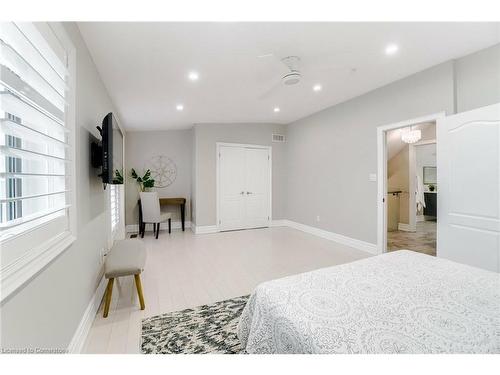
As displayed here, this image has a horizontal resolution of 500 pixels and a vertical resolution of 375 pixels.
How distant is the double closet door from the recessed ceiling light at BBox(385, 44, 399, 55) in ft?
11.3

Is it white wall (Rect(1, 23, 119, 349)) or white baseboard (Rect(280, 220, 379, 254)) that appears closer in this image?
white wall (Rect(1, 23, 119, 349))

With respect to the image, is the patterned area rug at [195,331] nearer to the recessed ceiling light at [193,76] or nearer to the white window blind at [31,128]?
the white window blind at [31,128]

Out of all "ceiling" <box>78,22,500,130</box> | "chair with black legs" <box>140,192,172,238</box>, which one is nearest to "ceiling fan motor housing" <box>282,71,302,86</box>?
"ceiling" <box>78,22,500,130</box>

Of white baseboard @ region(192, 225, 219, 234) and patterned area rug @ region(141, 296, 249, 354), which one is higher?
white baseboard @ region(192, 225, 219, 234)

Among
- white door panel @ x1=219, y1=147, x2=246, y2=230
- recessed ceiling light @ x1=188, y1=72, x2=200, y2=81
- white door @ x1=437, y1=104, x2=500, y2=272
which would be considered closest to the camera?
white door @ x1=437, y1=104, x2=500, y2=272

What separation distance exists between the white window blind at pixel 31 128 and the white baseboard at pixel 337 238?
3.81 m

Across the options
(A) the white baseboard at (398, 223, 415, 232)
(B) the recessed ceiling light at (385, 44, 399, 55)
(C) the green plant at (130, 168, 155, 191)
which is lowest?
(A) the white baseboard at (398, 223, 415, 232)

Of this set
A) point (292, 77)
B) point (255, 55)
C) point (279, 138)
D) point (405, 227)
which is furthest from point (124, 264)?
point (405, 227)

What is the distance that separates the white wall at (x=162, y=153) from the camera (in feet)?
18.0

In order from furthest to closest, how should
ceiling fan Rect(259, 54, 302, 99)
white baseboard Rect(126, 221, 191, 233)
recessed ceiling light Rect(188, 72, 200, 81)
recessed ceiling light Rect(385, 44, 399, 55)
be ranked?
white baseboard Rect(126, 221, 191, 233) → recessed ceiling light Rect(188, 72, 200, 81) → ceiling fan Rect(259, 54, 302, 99) → recessed ceiling light Rect(385, 44, 399, 55)

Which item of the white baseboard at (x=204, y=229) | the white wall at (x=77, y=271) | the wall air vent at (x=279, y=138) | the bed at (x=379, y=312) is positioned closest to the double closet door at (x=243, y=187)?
the white baseboard at (x=204, y=229)

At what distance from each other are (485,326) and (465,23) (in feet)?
7.87

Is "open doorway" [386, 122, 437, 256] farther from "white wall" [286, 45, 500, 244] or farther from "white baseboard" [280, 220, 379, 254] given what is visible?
"white wall" [286, 45, 500, 244]

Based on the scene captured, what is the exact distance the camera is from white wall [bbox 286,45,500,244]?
2572mm
